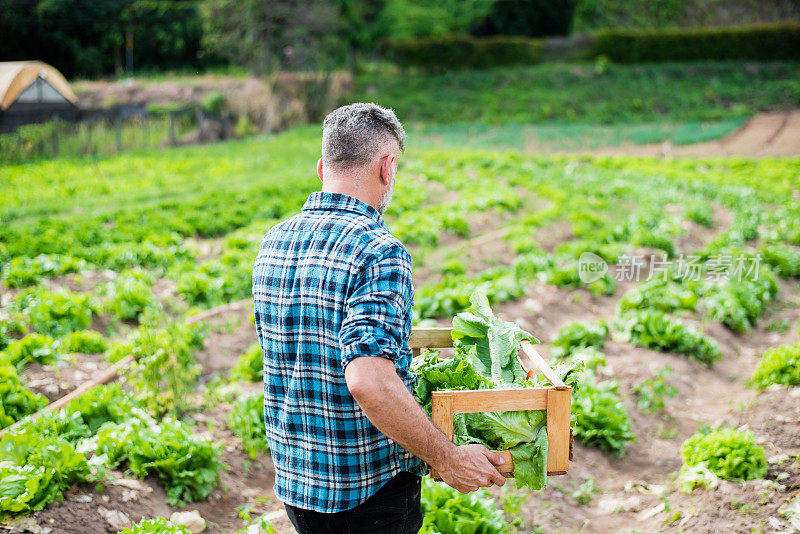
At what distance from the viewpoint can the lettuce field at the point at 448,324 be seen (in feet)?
14.1

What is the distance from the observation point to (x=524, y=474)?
2697mm

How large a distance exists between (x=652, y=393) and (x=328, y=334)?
4.72 meters

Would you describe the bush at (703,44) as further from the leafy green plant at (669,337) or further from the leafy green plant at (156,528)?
the leafy green plant at (156,528)

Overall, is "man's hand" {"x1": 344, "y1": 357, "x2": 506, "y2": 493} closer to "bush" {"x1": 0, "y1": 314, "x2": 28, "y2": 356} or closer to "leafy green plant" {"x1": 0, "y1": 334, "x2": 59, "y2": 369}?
"leafy green plant" {"x1": 0, "y1": 334, "x2": 59, "y2": 369}

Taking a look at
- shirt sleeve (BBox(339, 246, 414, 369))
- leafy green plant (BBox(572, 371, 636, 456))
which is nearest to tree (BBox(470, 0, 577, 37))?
leafy green plant (BBox(572, 371, 636, 456))

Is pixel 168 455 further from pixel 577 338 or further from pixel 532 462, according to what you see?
pixel 577 338

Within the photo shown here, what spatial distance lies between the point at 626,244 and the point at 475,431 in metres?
8.65

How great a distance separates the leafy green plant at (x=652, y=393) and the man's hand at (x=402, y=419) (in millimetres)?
4110

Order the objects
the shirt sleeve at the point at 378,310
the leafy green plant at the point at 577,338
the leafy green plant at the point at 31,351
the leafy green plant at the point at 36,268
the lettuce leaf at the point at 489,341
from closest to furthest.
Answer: the shirt sleeve at the point at 378,310 < the lettuce leaf at the point at 489,341 < the leafy green plant at the point at 31,351 < the leafy green plant at the point at 577,338 < the leafy green plant at the point at 36,268

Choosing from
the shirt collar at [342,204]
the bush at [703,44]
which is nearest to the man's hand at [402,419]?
the shirt collar at [342,204]

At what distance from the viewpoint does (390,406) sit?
2.17 m

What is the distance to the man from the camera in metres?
2.19

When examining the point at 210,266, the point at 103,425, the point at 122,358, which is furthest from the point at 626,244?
the point at 103,425

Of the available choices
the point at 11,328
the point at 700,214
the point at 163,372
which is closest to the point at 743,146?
the point at 700,214
